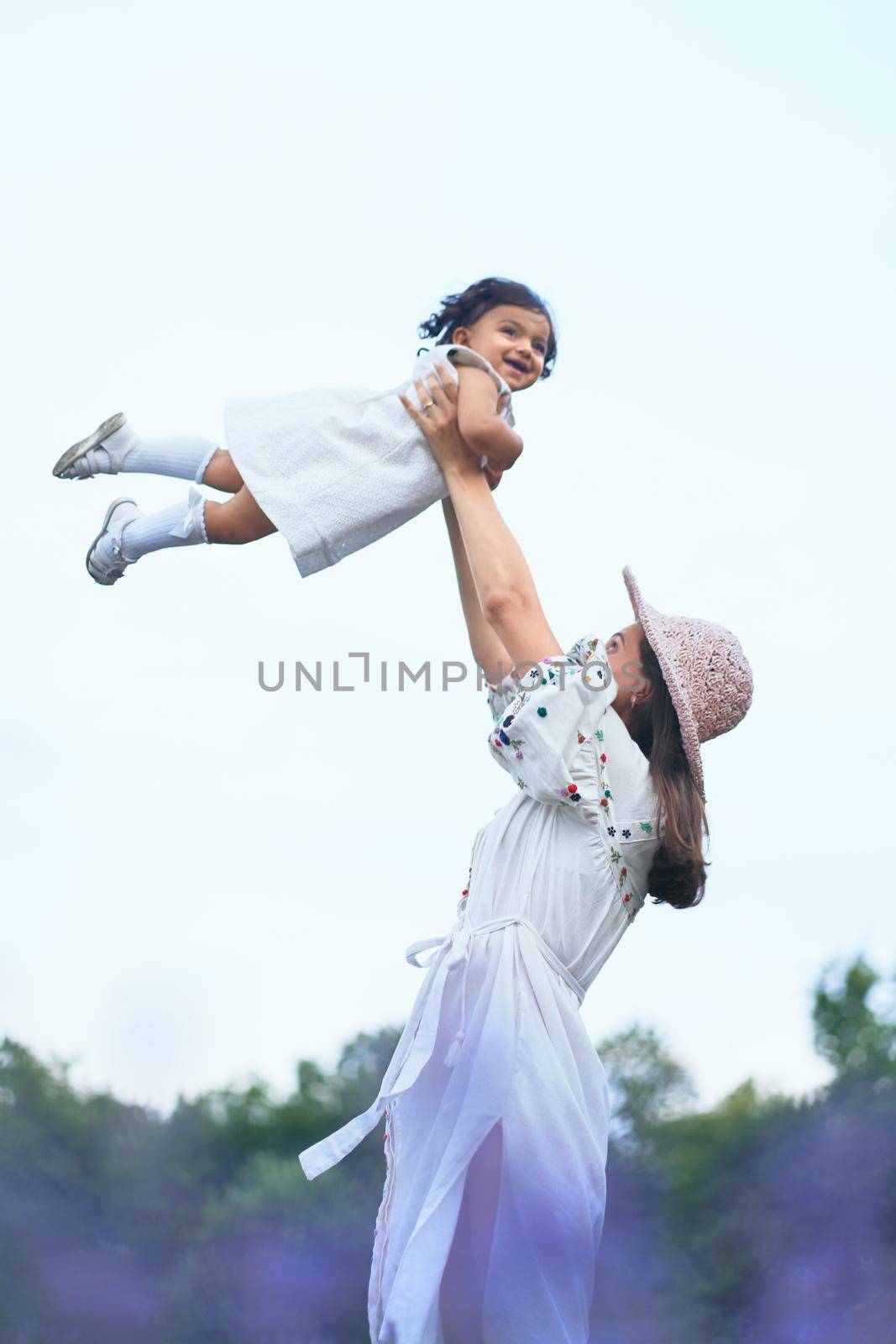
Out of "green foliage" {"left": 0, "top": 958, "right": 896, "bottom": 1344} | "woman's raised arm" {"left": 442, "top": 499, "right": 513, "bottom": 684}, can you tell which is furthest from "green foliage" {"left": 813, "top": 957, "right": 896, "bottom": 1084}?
"woman's raised arm" {"left": 442, "top": 499, "right": 513, "bottom": 684}

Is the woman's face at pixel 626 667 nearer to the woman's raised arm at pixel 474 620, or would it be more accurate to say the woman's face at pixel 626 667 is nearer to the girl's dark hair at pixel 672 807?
the girl's dark hair at pixel 672 807

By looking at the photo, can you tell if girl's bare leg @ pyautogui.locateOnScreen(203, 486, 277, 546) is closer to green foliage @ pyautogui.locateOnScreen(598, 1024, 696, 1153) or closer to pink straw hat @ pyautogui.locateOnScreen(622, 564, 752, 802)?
pink straw hat @ pyautogui.locateOnScreen(622, 564, 752, 802)

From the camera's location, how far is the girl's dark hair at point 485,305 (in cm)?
268

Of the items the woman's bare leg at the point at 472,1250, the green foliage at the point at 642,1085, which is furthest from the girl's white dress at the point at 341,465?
the green foliage at the point at 642,1085

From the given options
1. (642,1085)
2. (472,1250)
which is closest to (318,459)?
(472,1250)

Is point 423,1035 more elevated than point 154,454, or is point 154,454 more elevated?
point 154,454

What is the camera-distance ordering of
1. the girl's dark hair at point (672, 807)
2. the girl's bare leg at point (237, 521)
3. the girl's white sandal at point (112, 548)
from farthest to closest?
the girl's white sandal at point (112, 548), the girl's bare leg at point (237, 521), the girl's dark hair at point (672, 807)

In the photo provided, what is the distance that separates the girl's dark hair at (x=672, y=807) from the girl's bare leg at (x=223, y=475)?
778 mm

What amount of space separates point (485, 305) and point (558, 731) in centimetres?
102

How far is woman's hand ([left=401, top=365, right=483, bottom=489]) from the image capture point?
2258 millimetres

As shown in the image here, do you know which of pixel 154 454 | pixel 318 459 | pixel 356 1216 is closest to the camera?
pixel 318 459

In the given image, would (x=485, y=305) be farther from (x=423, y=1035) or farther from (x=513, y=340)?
(x=423, y=1035)

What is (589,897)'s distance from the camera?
2104mm

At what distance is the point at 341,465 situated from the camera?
7.61 ft
